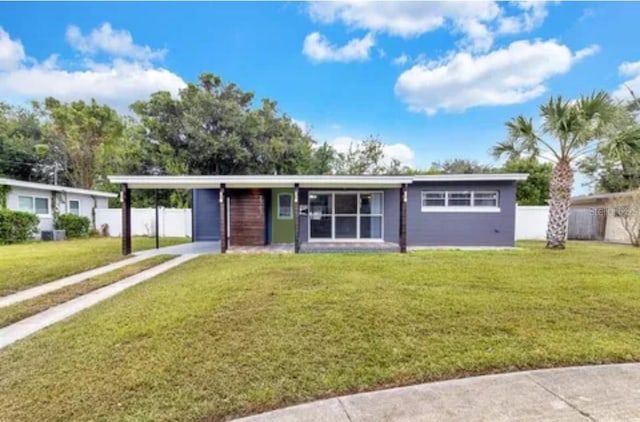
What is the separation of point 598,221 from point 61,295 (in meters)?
20.8

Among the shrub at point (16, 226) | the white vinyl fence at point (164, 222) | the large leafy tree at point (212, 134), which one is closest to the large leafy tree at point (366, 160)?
the large leafy tree at point (212, 134)

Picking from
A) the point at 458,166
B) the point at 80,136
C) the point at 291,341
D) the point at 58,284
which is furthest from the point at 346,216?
the point at 80,136

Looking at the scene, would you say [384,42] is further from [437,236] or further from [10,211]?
[10,211]

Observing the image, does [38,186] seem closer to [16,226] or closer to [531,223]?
[16,226]

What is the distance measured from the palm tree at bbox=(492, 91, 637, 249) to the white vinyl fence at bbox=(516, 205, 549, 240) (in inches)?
183

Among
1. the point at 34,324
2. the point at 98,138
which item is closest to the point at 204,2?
the point at 34,324

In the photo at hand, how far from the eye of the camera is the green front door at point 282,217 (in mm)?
13906

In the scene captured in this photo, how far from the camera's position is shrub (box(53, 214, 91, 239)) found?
17281 millimetres

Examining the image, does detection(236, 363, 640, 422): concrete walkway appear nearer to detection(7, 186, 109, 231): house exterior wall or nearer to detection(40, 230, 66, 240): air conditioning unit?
detection(40, 230, 66, 240): air conditioning unit

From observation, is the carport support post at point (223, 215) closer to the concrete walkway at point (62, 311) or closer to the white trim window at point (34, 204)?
the concrete walkway at point (62, 311)

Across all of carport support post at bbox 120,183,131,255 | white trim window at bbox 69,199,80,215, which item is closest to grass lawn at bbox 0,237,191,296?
carport support post at bbox 120,183,131,255

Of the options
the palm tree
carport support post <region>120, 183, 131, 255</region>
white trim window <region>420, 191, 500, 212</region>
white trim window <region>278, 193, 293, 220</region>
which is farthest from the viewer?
white trim window <region>278, 193, 293, 220</region>

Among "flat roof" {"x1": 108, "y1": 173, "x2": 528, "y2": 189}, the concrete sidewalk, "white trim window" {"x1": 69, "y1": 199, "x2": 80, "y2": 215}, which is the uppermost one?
"flat roof" {"x1": 108, "y1": 173, "x2": 528, "y2": 189}

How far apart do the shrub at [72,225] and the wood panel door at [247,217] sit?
983 centimetres
